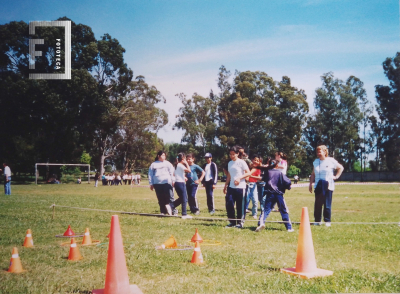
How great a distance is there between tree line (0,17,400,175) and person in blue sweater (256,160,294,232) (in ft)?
69.3

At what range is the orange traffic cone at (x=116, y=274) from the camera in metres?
4.03

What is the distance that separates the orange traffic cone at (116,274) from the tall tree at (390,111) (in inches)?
1909

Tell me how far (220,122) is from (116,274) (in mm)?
53585

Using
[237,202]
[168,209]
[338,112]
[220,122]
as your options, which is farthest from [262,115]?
[237,202]

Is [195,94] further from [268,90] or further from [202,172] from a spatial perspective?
[202,172]

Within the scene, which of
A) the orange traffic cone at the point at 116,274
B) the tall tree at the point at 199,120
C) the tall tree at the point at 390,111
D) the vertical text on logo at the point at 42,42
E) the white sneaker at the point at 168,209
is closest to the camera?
the orange traffic cone at the point at 116,274

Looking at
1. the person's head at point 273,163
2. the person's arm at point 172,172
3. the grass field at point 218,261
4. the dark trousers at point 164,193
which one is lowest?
the grass field at point 218,261

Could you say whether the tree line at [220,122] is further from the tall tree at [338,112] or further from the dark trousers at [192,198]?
the dark trousers at [192,198]

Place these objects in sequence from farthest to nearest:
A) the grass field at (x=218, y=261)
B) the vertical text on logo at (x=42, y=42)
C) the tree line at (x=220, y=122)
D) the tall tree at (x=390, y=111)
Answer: the tall tree at (x=390, y=111) < the tree line at (x=220, y=122) < the vertical text on logo at (x=42, y=42) < the grass field at (x=218, y=261)

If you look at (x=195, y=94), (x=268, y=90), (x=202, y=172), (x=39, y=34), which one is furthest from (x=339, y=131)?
(x=39, y=34)

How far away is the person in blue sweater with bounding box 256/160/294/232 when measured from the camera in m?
8.51

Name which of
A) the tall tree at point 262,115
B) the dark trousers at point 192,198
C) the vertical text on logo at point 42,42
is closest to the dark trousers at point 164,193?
the dark trousers at point 192,198

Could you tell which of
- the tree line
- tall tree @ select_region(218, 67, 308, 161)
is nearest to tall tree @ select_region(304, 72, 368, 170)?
the tree line

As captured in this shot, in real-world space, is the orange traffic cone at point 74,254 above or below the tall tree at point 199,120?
below
